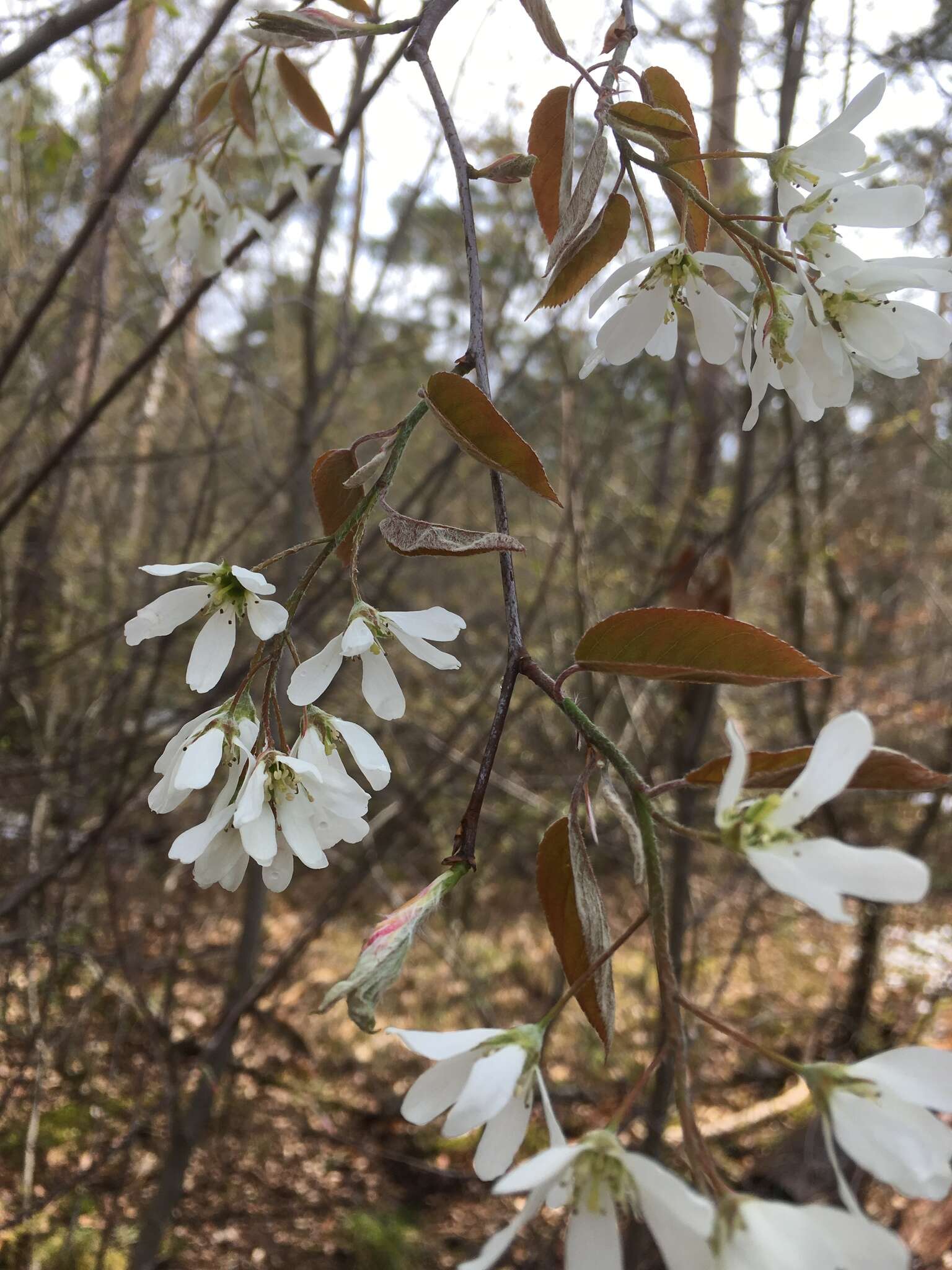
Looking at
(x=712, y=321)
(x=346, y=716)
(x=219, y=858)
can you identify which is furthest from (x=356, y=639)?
(x=346, y=716)

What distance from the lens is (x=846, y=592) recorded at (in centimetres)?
330

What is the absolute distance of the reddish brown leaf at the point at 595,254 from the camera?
56 centimetres

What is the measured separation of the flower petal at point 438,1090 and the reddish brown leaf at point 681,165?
0.52 metres

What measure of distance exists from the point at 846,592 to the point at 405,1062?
260 centimetres

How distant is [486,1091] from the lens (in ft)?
1.20

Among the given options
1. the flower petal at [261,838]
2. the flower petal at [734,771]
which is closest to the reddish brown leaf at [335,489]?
the flower petal at [261,838]

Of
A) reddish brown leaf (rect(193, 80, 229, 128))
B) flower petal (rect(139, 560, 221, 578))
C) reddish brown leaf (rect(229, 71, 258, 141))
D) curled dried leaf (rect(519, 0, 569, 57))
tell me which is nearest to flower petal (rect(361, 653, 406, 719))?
flower petal (rect(139, 560, 221, 578))

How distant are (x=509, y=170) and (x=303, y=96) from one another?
0.45 metres

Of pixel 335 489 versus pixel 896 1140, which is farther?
pixel 335 489

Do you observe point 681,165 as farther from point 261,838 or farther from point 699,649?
point 261,838

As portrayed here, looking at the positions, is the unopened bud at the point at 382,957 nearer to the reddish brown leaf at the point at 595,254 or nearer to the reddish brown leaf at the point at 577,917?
the reddish brown leaf at the point at 577,917

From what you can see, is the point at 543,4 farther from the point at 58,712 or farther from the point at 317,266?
the point at 58,712

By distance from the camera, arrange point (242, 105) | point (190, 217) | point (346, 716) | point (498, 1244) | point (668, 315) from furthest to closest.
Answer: point (346, 716), point (190, 217), point (242, 105), point (668, 315), point (498, 1244)

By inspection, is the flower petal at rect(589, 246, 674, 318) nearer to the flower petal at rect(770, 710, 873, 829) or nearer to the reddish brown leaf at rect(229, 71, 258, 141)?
the flower petal at rect(770, 710, 873, 829)
